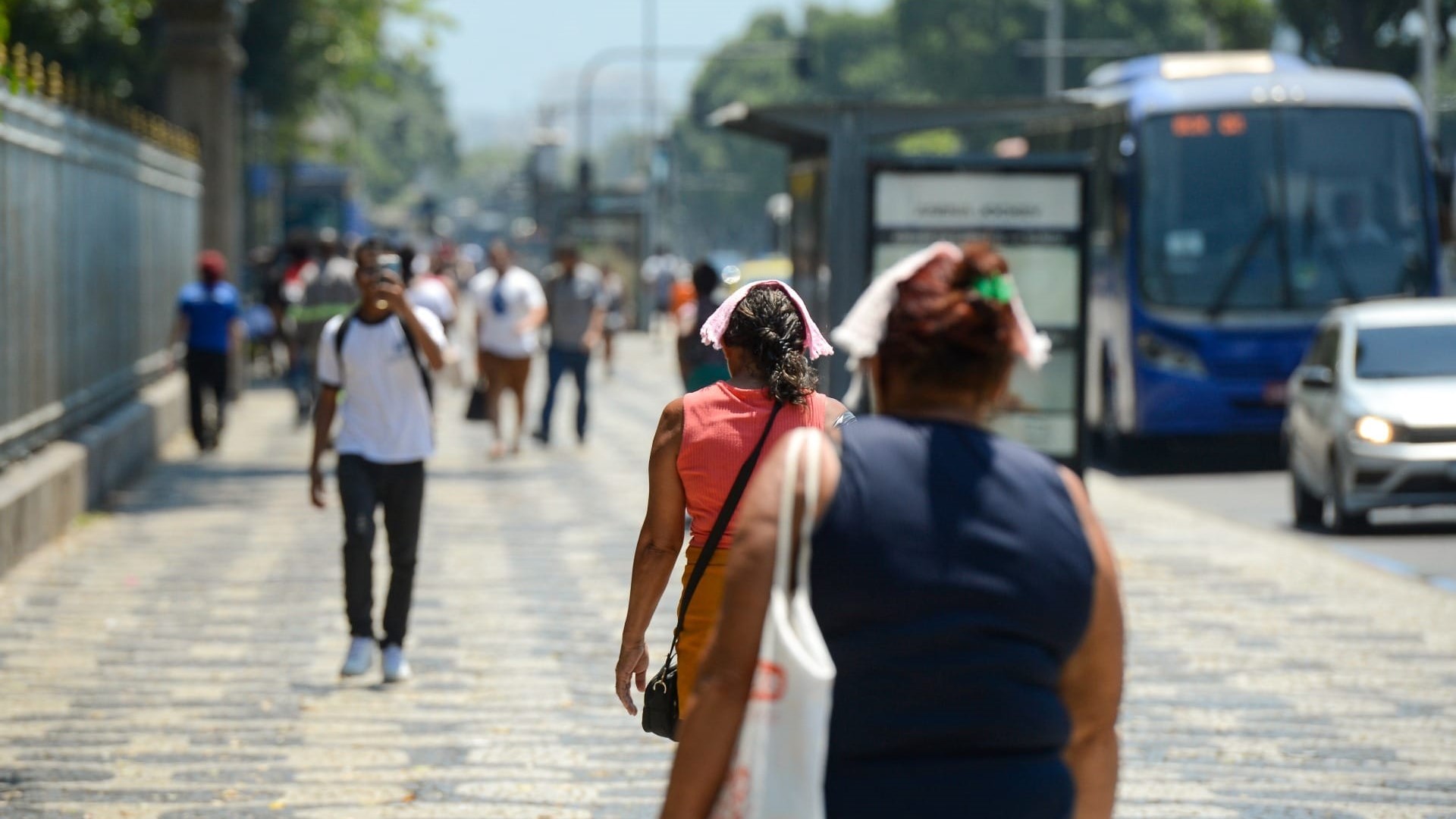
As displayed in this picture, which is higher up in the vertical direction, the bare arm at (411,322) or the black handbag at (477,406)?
the bare arm at (411,322)

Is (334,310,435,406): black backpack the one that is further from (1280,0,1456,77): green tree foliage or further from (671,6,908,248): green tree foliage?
(671,6,908,248): green tree foliage

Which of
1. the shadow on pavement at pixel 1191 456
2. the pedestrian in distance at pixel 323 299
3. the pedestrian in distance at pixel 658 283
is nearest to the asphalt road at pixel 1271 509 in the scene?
the shadow on pavement at pixel 1191 456

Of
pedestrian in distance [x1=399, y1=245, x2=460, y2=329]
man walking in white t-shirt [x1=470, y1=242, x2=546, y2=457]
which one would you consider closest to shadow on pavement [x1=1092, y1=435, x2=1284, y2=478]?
man walking in white t-shirt [x1=470, y1=242, x2=546, y2=457]

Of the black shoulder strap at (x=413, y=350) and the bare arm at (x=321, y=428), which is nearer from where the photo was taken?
the black shoulder strap at (x=413, y=350)

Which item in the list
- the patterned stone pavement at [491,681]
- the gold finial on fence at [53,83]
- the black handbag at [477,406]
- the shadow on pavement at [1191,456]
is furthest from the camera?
the shadow on pavement at [1191,456]

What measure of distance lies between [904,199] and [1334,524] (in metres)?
3.59

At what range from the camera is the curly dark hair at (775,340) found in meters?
5.34

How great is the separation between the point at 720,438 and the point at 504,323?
1465 cm

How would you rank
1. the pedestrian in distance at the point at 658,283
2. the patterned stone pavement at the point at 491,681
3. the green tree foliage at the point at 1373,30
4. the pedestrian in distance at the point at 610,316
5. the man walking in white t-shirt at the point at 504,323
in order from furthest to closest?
1. the pedestrian in distance at the point at 658,283
2. the green tree foliage at the point at 1373,30
3. the pedestrian in distance at the point at 610,316
4. the man walking in white t-shirt at the point at 504,323
5. the patterned stone pavement at the point at 491,681

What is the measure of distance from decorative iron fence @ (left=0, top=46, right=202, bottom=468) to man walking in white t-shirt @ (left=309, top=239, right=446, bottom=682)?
5.02 feet

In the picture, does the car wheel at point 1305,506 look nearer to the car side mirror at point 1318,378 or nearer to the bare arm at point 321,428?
the car side mirror at point 1318,378

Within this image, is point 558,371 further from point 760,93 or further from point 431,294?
point 760,93

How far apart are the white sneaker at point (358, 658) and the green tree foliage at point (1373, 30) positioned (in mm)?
33445

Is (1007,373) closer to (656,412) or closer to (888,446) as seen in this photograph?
(888,446)
